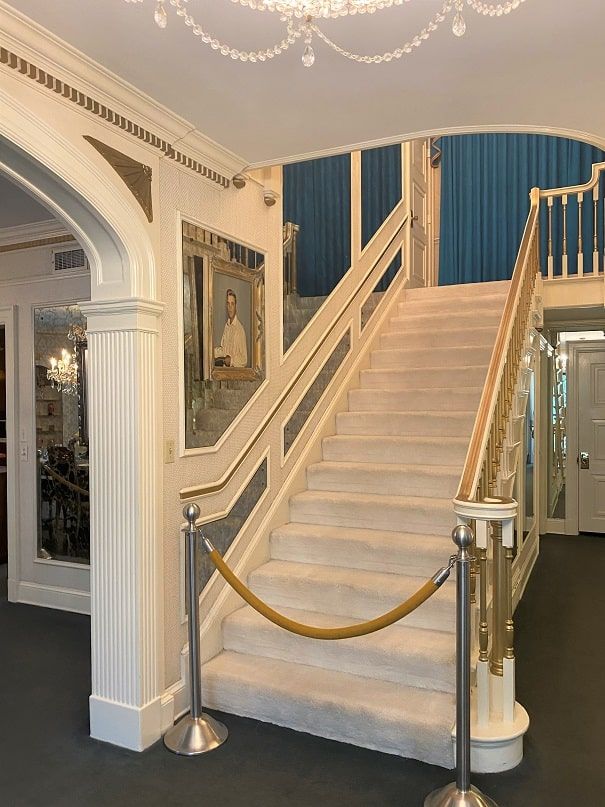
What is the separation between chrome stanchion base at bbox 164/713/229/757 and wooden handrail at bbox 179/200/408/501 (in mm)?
1013

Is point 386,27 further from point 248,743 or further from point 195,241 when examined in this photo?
point 248,743

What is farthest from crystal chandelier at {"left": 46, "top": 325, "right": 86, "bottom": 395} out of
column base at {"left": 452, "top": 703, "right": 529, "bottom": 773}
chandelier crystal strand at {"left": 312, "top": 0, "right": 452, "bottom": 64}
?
column base at {"left": 452, "top": 703, "right": 529, "bottom": 773}

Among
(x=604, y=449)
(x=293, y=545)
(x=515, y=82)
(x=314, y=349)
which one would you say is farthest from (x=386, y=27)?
(x=604, y=449)

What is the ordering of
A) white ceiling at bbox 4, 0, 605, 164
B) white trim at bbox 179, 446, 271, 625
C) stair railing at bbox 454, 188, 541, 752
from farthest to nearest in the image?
1. white trim at bbox 179, 446, 271, 625
2. stair railing at bbox 454, 188, 541, 752
3. white ceiling at bbox 4, 0, 605, 164

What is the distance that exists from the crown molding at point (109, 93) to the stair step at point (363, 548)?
2.09m

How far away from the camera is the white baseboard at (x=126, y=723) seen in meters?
2.81

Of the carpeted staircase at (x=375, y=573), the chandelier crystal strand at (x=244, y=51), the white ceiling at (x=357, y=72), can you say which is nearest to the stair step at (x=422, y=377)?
the carpeted staircase at (x=375, y=573)

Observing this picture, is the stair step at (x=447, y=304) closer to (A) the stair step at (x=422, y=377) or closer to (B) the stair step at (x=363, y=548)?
(A) the stair step at (x=422, y=377)

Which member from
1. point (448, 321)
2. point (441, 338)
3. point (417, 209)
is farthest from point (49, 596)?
point (417, 209)

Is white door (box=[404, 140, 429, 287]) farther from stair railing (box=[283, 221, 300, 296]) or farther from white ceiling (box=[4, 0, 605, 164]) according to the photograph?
white ceiling (box=[4, 0, 605, 164])

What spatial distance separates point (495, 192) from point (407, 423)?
12.7 ft

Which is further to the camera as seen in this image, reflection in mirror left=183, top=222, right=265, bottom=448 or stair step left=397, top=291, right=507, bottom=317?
stair step left=397, top=291, right=507, bottom=317

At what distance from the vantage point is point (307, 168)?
5.20m

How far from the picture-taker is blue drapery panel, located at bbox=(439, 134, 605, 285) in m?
6.82
